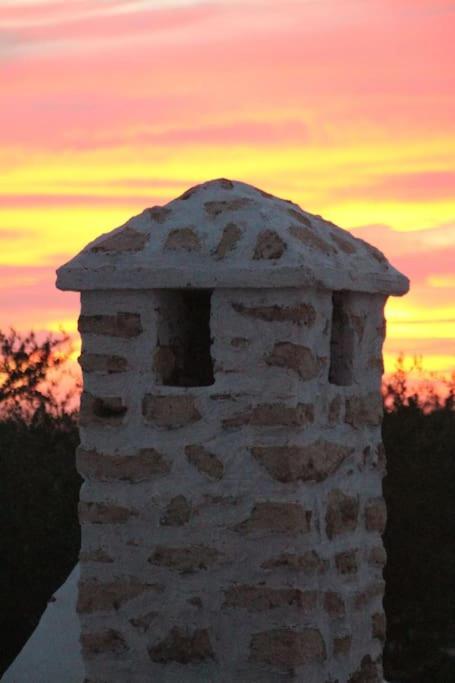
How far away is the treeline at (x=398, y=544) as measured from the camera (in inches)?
452

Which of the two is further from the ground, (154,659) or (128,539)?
(128,539)

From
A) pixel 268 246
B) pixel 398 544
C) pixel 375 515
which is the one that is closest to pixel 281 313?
pixel 268 246

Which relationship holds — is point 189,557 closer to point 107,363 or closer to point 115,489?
point 115,489

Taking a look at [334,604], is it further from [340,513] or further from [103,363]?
[103,363]

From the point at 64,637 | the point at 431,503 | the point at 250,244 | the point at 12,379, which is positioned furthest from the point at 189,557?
the point at 12,379

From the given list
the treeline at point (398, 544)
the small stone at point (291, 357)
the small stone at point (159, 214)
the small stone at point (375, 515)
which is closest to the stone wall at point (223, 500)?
the small stone at point (291, 357)

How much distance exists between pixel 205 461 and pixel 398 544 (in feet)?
18.5

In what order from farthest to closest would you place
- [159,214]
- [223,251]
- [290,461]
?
[159,214]
[223,251]
[290,461]

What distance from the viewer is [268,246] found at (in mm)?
6559

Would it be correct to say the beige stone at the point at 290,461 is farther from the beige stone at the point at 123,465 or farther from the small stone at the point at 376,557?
the small stone at the point at 376,557

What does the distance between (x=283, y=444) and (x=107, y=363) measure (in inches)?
36.4

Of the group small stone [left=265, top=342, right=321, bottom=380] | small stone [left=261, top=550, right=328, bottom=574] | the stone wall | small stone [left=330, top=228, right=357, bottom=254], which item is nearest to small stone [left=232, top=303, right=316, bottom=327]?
the stone wall

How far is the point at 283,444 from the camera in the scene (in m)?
6.36

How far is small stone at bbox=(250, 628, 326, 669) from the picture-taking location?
6410 millimetres
